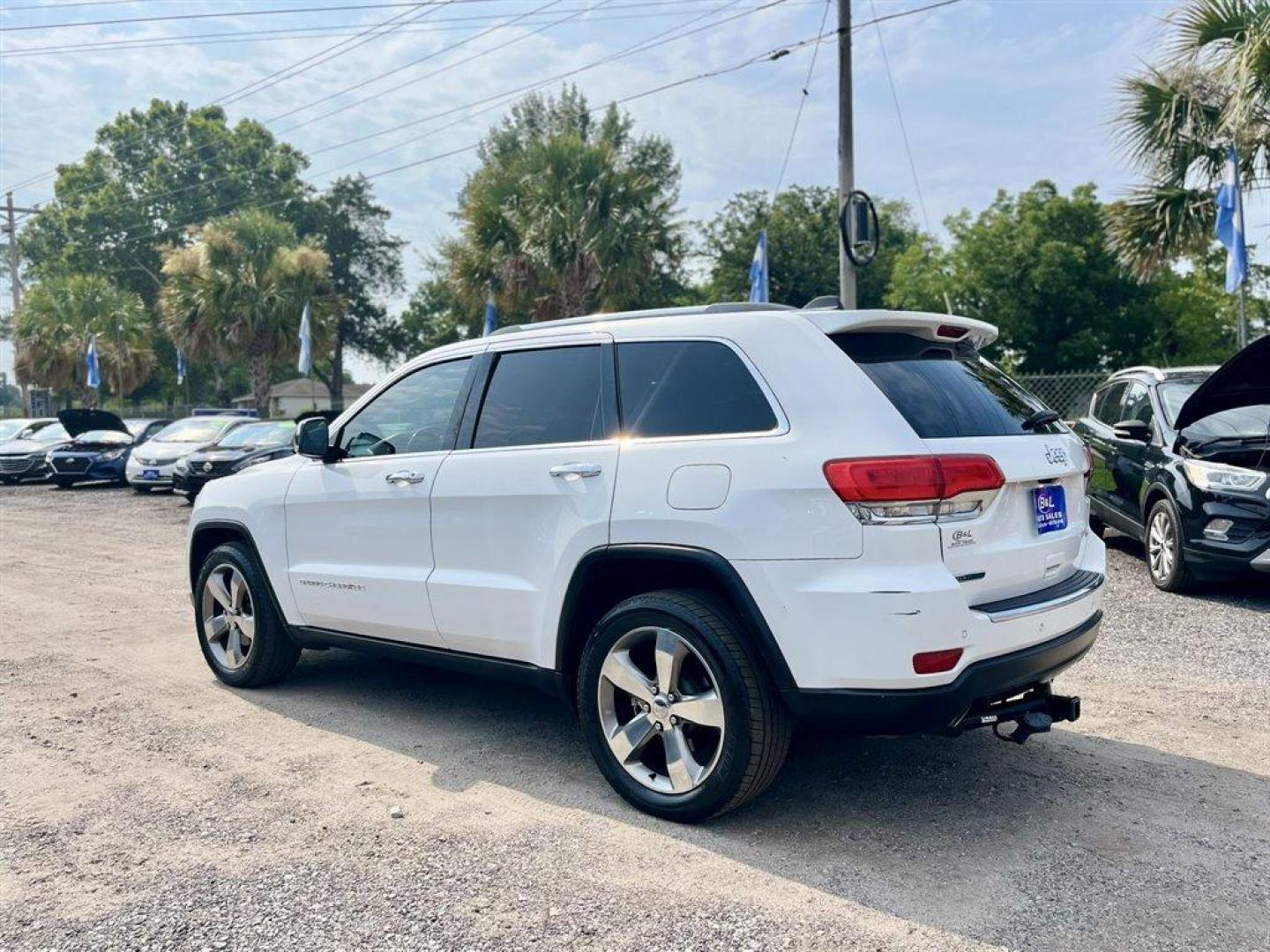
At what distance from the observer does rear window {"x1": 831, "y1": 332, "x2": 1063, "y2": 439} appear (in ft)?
11.1

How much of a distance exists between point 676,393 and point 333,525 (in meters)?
2.00

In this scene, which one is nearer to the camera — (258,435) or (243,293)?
(258,435)

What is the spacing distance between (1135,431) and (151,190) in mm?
62501

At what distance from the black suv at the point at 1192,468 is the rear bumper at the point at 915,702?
378 centimetres

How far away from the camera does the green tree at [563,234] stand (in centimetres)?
2116

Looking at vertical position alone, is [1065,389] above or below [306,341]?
below

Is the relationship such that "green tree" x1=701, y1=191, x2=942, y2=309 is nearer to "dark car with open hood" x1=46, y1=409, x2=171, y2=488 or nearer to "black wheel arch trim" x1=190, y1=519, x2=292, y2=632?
"dark car with open hood" x1=46, y1=409, x2=171, y2=488

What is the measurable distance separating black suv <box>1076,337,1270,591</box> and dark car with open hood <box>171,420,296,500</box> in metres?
11.0

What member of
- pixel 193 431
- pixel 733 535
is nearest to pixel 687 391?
pixel 733 535

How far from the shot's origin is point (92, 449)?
21.6m

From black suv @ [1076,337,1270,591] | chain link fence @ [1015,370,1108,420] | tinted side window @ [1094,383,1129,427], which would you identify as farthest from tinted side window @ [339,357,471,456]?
chain link fence @ [1015,370,1108,420]

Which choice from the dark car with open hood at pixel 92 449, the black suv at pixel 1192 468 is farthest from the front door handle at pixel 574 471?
the dark car with open hood at pixel 92 449

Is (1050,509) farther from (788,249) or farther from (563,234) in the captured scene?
(788,249)

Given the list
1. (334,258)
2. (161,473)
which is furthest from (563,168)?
(334,258)
